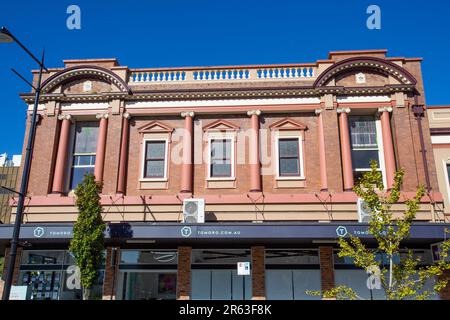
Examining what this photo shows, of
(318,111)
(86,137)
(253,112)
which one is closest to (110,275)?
(86,137)

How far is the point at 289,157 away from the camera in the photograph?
65.7ft

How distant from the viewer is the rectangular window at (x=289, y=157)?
19844 mm

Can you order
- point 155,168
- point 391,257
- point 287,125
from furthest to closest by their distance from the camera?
1. point 287,125
2. point 155,168
3. point 391,257

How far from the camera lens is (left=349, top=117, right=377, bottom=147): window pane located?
66.3ft

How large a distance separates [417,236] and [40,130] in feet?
56.4

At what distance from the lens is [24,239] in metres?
17.8

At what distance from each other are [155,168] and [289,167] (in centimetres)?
622

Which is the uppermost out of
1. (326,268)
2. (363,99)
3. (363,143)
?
(363,99)

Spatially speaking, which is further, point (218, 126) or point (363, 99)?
point (218, 126)

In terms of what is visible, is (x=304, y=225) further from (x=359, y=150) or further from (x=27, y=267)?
(x=27, y=267)

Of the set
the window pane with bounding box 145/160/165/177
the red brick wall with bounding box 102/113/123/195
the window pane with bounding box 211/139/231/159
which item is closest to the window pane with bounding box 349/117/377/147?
the window pane with bounding box 211/139/231/159

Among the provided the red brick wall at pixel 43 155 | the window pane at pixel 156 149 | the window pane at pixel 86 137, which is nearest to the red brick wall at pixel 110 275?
the red brick wall at pixel 43 155

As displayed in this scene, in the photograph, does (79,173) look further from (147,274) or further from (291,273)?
(291,273)
